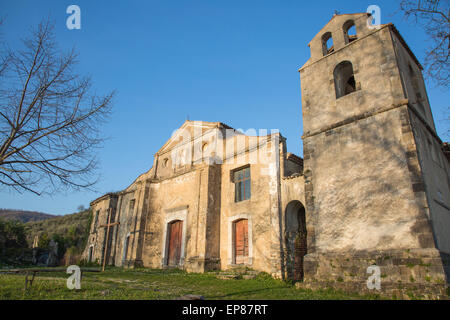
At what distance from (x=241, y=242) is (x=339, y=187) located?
238 inches

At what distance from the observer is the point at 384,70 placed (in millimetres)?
8922

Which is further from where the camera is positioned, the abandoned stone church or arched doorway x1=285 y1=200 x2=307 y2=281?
arched doorway x1=285 y1=200 x2=307 y2=281

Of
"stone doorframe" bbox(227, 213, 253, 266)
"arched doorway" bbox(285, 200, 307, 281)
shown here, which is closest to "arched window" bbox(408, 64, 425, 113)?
"arched doorway" bbox(285, 200, 307, 281)

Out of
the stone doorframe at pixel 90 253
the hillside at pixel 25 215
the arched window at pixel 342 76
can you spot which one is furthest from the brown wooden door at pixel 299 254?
the hillside at pixel 25 215

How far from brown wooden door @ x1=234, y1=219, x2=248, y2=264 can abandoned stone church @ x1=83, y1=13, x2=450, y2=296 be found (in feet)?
0.16

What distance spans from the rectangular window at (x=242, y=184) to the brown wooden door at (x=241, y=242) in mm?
1218

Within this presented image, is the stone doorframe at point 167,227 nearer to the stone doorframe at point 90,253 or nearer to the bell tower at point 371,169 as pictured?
the bell tower at point 371,169

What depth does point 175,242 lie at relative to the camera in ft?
54.1

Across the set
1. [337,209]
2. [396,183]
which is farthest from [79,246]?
[396,183]

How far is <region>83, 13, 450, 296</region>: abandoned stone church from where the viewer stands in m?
7.34

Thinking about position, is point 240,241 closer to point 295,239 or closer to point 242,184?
point 242,184

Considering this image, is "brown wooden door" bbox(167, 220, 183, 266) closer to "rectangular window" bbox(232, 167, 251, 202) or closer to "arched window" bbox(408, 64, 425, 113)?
"rectangular window" bbox(232, 167, 251, 202)

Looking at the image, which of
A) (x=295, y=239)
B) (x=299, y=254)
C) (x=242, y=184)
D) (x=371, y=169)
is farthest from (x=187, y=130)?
(x=371, y=169)

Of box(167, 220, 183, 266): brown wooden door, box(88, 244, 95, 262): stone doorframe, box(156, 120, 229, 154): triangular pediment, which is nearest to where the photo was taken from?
box(167, 220, 183, 266): brown wooden door
